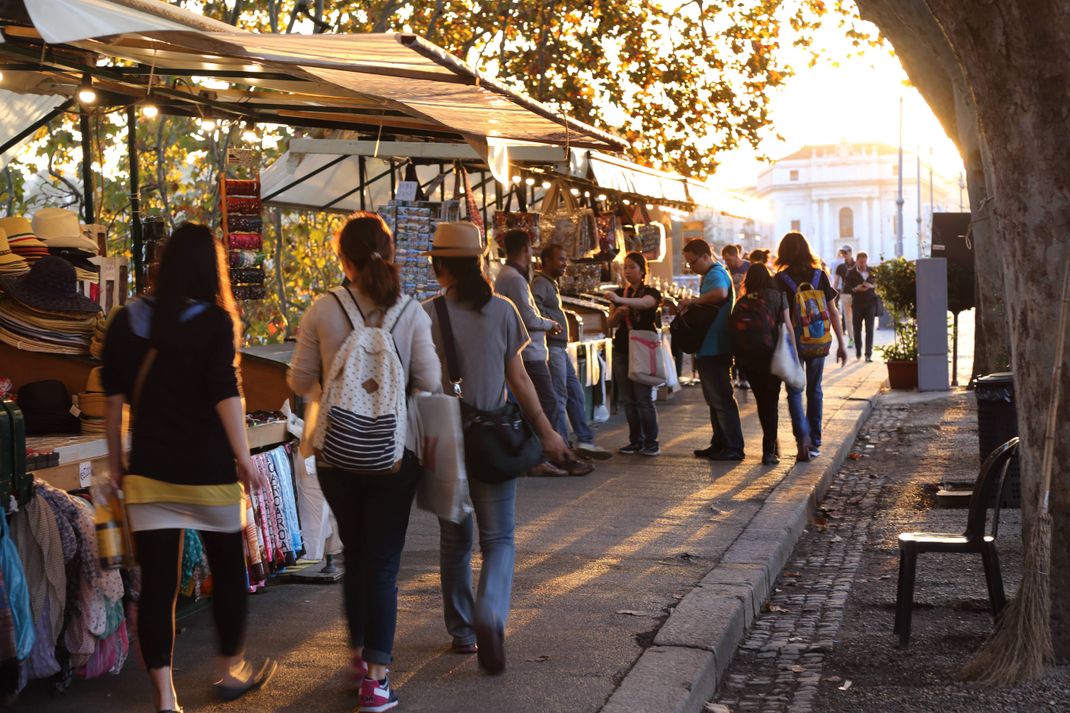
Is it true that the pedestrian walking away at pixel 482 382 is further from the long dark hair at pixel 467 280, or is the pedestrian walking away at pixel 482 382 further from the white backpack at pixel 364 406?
the white backpack at pixel 364 406

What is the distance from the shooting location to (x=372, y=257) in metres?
4.77

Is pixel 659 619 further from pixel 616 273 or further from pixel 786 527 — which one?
pixel 616 273

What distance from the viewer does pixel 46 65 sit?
720 cm

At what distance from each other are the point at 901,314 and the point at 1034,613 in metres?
15.2

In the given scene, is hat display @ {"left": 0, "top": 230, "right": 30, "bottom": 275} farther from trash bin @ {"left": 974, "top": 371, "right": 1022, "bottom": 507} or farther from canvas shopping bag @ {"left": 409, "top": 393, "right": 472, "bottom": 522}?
trash bin @ {"left": 974, "top": 371, "right": 1022, "bottom": 507}

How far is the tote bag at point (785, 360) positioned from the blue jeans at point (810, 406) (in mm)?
170

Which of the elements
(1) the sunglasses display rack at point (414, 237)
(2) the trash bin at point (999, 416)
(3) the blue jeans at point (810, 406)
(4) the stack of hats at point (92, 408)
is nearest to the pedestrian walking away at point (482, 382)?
(4) the stack of hats at point (92, 408)

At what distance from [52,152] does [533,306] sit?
8.48m

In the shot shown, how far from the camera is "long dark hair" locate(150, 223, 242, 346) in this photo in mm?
4527

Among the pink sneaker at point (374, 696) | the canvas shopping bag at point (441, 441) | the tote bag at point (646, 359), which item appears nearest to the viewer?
the pink sneaker at point (374, 696)

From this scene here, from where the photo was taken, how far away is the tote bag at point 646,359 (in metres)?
11.4

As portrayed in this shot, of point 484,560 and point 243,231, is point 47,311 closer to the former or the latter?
point 484,560

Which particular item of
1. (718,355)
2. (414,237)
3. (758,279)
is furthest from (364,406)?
(718,355)

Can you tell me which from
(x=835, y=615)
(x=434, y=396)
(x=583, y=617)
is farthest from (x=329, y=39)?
(x=835, y=615)
